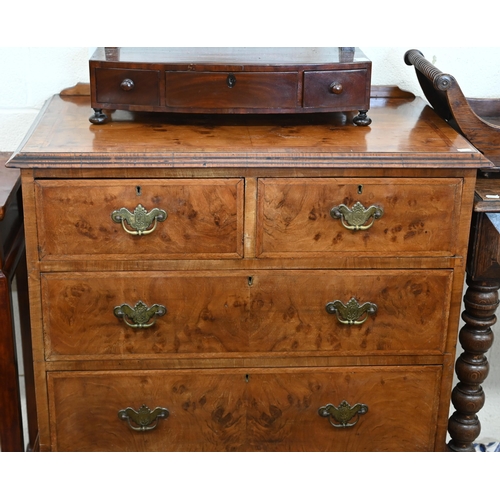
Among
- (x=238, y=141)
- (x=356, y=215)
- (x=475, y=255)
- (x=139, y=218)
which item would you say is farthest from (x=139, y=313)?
(x=475, y=255)

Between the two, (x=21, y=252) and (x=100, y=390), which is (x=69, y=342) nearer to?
(x=100, y=390)

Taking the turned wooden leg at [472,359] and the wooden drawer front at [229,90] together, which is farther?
the turned wooden leg at [472,359]

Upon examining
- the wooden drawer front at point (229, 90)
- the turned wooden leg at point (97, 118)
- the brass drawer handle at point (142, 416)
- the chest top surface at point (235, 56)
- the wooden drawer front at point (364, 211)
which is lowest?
the brass drawer handle at point (142, 416)

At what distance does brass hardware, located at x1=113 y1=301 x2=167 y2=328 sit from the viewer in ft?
7.45

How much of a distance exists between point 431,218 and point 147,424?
3.27 feet

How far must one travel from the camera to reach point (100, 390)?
7.73 feet

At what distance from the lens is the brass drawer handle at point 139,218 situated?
216 cm

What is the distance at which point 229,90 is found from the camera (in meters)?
2.29

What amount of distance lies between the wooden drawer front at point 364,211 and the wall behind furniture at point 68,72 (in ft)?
2.43

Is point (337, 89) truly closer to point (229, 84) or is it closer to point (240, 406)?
point (229, 84)

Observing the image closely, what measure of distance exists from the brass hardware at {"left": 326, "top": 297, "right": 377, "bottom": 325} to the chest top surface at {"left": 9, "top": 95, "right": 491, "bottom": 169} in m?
0.40

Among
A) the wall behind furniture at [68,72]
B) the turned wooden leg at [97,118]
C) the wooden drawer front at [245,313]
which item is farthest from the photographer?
the wall behind furniture at [68,72]

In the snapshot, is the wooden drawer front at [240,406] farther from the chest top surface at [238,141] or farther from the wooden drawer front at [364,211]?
the chest top surface at [238,141]

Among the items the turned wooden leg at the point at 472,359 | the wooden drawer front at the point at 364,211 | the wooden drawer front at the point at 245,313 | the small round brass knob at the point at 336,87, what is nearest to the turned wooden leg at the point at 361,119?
the small round brass knob at the point at 336,87
